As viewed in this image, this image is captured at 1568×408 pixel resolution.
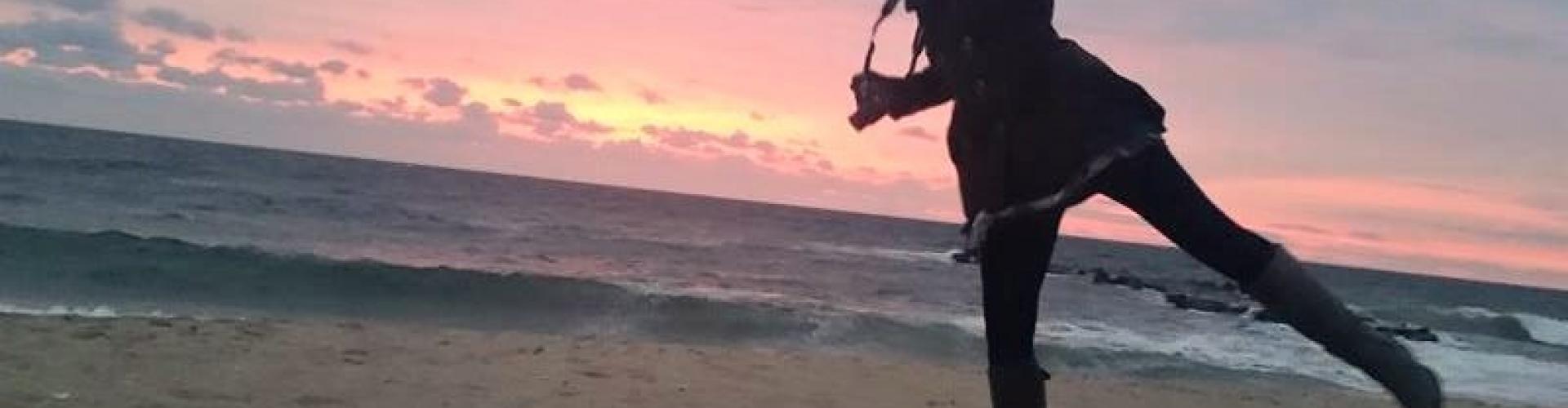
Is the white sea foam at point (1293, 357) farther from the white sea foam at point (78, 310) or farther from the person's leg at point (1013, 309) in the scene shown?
the person's leg at point (1013, 309)

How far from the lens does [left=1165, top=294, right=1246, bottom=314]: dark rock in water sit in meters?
36.0

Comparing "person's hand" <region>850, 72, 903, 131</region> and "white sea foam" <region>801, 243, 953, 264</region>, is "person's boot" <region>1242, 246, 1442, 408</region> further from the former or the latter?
"white sea foam" <region>801, 243, 953, 264</region>

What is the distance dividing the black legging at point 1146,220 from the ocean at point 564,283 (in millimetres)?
7814

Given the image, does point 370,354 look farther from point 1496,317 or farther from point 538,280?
point 1496,317

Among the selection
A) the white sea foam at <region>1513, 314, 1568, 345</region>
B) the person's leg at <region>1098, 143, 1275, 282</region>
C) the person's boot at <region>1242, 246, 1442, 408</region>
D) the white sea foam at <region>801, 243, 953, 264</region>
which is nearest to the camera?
the person's leg at <region>1098, 143, 1275, 282</region>

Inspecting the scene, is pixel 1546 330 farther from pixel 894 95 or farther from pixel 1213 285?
pixel 894 95

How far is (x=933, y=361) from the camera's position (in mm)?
19125

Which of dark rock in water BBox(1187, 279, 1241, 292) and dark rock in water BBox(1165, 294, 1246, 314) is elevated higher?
dark rock in water BBox(1187, 279, 1241, 292)

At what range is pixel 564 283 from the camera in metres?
24.7

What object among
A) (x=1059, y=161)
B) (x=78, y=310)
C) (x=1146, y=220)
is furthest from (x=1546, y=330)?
(x=1059, y=161)

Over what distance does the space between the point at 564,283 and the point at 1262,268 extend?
72.1 feet

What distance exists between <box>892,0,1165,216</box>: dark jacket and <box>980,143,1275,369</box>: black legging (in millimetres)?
76

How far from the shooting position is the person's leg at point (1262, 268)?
306 cm

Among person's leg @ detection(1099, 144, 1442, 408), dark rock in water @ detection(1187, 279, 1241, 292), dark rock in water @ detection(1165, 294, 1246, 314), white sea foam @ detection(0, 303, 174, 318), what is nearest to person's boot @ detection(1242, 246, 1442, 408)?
person's leg @ detection(1099, 144, 1442, 408)
